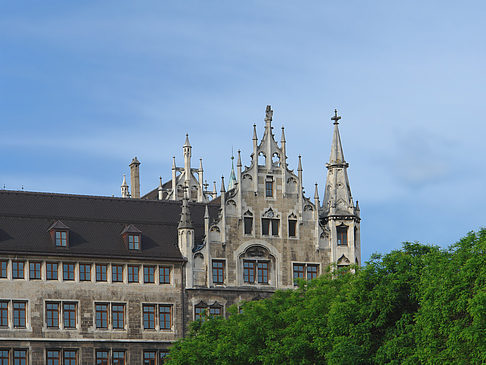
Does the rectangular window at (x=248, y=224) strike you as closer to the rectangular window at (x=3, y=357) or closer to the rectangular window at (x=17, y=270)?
the rectangular window at (x=17, y=270)

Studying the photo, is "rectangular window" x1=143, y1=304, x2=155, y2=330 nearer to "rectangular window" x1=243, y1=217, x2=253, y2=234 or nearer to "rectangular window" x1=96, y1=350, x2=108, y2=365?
"rectangular window" x1=96, y1=350, x2=108, y2=365

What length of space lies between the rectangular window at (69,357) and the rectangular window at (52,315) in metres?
2.15

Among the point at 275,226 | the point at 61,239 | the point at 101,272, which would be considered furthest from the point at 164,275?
the point at 275,226

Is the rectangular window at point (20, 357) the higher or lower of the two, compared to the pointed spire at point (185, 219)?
lower

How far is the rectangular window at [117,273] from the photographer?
343 feet

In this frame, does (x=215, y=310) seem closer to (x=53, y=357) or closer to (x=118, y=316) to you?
(x=118, y=316)

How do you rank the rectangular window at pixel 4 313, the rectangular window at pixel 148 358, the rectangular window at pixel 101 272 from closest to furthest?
1. the rectangular window at pixel 4 313
2. the rectangular window at pixel 101 272
3. the rectangular window at pixel 148 358

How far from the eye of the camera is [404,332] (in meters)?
80.8

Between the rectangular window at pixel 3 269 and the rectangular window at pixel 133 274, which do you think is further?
the rectangular window at pixel 133 274

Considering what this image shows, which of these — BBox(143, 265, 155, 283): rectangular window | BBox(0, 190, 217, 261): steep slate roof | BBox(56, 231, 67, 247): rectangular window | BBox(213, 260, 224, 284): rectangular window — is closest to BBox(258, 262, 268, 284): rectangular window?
BBox(213, 260, 224, 284): rectangular window

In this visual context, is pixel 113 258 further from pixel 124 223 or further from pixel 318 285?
pixel 318 285

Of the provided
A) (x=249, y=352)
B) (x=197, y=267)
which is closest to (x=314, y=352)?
(x=249, y=352)

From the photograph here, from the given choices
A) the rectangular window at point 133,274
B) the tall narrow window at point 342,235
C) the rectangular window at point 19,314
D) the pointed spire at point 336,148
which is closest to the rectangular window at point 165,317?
the rectangular window at point 133,274

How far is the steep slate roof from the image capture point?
103m
